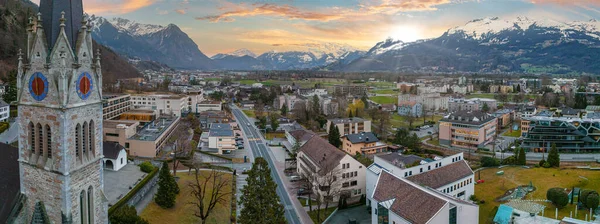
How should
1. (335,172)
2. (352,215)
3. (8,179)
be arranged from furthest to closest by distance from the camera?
(335,172) < (352,215) < (8,179)

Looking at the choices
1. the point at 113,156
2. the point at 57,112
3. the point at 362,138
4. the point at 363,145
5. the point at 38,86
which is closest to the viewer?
the point at 57,112

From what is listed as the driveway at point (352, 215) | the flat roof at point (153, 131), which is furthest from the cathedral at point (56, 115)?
the flat roof at point (153, 131)

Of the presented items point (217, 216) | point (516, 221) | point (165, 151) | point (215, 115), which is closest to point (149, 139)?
point (165, 151)

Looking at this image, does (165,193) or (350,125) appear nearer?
(165,193)

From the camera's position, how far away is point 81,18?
14789 mm

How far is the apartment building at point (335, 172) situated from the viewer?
33656 mm

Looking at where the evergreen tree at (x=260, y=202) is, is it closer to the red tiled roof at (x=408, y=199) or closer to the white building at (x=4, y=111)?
the red tiled roof at (x=408, y=199)

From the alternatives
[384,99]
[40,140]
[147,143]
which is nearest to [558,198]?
[40,140]

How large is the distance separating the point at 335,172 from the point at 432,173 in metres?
8.01

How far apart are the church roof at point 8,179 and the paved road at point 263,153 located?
19.0 m

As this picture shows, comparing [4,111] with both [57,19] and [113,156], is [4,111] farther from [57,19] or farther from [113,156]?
[57,19]

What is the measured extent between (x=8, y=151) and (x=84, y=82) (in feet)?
19.8

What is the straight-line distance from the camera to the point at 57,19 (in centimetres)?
A: 1401

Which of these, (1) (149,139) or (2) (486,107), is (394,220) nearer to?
(1) (149,139)
